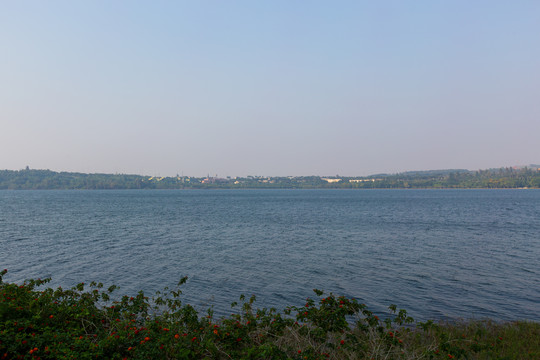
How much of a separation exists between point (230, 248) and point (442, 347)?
2829cm

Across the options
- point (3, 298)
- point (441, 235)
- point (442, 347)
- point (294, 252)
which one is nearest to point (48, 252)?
point (294, 252)

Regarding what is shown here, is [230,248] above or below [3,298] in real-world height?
below

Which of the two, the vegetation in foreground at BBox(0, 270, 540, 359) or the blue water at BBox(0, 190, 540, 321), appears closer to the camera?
the vegetation in foreground at BBox(0, 270, 540, 359)

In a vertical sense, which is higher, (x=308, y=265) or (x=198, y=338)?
(x=198, y=338)

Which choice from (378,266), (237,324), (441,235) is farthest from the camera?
(441,235)

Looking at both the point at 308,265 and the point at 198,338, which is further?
the point at 308,265

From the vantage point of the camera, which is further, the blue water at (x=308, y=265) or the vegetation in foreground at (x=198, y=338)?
the blue water at (x=308, y=265)

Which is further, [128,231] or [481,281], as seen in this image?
[128,231]

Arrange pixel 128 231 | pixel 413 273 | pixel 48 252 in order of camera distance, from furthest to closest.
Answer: pixel 128 231
pixel 48 252
pixel 413 273

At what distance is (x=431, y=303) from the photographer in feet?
62.9

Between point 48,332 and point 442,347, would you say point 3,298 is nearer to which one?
point 48,332

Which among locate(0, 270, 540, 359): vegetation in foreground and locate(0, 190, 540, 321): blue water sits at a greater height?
locate(0, 270, 540, 359): vegetation in foreground

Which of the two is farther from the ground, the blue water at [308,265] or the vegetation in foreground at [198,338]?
the vegetation in foreground at [198,338]

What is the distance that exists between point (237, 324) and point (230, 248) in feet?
86.6
